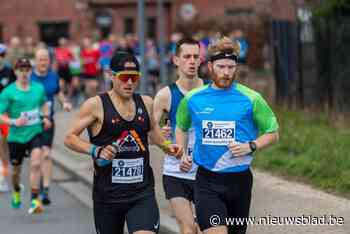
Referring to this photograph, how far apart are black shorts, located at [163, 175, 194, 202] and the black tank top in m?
0.93

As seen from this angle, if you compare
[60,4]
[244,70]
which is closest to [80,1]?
[60,4]

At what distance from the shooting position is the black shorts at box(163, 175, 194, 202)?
8656mm

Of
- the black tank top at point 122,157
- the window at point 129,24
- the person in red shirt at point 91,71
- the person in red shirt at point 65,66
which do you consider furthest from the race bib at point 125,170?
the window at point 129,24

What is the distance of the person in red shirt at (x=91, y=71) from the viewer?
95.5 ft

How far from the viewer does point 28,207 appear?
13078mm

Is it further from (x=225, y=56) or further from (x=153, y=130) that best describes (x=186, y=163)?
(x=225, y=56)

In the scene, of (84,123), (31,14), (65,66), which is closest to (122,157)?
(84,123)

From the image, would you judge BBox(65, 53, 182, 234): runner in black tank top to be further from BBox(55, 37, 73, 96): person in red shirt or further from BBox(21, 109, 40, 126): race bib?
BBox(55, 37, 73, 96): person in red shirt

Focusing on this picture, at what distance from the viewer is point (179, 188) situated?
8.67 meters

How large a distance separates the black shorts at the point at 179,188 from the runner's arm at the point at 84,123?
127cm

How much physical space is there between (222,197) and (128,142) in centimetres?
80

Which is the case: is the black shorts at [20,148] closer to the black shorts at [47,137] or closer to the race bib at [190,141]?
the black shorts at [47,137]

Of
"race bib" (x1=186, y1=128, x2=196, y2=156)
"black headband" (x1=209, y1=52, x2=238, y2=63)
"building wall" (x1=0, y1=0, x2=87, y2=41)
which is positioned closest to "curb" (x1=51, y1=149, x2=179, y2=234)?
"race bib" (x1=186, y1=128, x2=196, y2=156)

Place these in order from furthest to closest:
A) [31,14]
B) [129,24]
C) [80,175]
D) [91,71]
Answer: [31,14]
[129,24]
[91,71]
[80,175]
